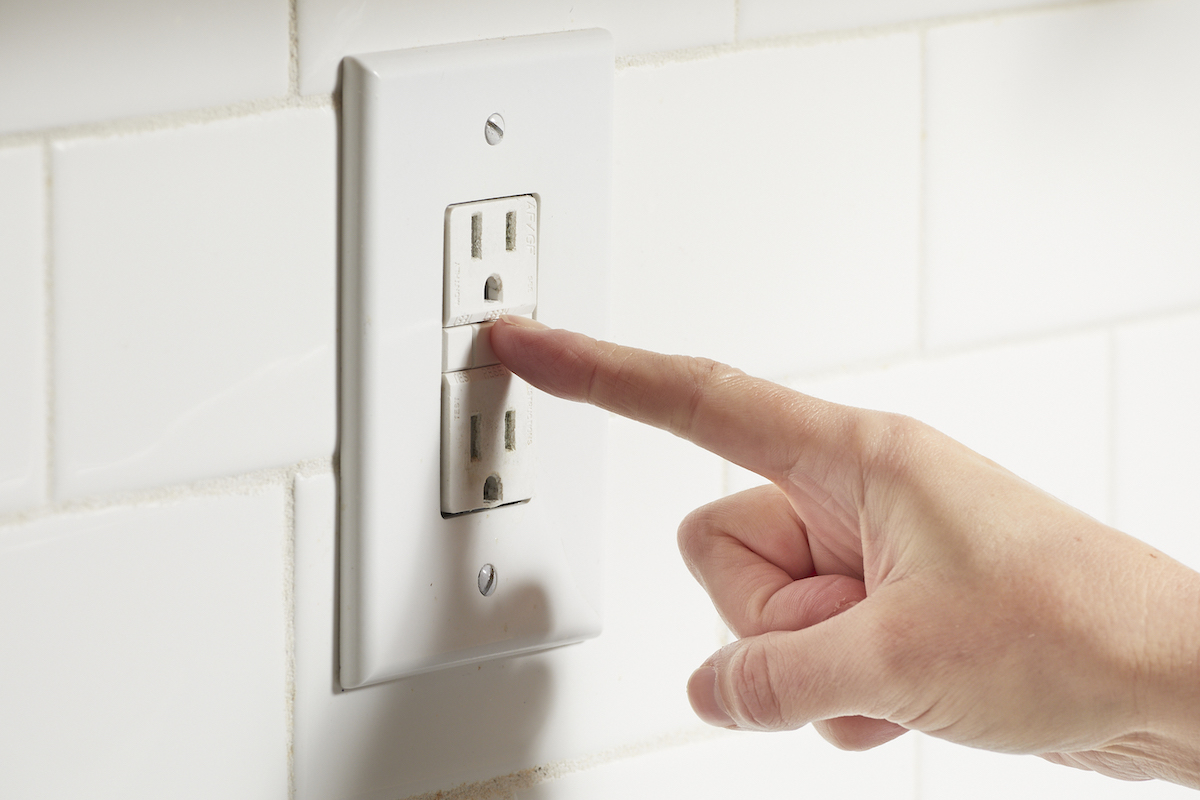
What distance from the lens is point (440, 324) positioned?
0.48 metres

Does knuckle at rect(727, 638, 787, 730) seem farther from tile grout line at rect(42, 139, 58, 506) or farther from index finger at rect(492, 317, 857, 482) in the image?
tile grout line at rect(42, 139, 58, 506)

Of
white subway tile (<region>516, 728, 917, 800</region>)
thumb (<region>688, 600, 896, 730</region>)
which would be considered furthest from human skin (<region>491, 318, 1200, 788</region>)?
white subway tile (<region>516, 728, 917, 800</region>)

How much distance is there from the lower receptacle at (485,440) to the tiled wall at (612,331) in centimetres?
4

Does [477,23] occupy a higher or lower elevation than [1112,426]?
higher

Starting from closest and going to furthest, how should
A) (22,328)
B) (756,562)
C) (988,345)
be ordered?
(22,328) → (756,562) → (988,345)

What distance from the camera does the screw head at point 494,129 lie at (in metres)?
0.47

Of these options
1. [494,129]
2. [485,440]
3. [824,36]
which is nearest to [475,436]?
[485,440]

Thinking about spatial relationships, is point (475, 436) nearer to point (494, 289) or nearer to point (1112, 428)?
point (494, 289)

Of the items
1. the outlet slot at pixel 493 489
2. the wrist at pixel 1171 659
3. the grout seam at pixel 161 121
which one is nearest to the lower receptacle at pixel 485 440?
the outlet slot at pixel 493 489

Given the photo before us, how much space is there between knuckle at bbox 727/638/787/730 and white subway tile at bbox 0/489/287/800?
16 cm

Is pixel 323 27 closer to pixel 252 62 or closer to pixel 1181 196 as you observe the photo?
pixel 252 62

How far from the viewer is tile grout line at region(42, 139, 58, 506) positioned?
410 millimetres

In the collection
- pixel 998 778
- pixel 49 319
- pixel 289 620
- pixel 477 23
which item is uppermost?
pixel 477 23

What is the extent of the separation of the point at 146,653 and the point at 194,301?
0.39 ft
